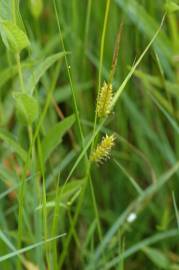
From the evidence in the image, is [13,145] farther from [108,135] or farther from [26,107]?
[108,135]

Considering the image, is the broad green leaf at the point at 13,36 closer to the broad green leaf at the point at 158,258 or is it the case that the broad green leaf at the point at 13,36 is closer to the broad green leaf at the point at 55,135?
the broad green leaf at the point at 55,135

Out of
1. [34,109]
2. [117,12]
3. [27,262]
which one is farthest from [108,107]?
[117,12]

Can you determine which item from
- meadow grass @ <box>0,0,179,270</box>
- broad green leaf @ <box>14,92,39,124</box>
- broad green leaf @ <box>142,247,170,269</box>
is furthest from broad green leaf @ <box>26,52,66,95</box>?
broad green leaf @ <box>142,247,170,269</box>

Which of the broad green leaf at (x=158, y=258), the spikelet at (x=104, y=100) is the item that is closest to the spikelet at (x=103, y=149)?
the spikelet at (x=104, y=100)

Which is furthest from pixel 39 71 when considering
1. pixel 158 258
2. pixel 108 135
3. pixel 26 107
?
pixel 158 258

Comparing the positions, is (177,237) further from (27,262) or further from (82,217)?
(27,262)

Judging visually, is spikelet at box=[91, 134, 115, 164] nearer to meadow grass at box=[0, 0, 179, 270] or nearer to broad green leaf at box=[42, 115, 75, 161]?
broad green leaf at box=[42, 115, 75, 161]
